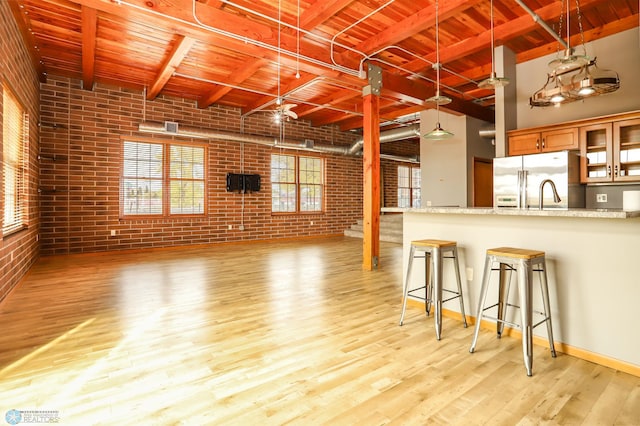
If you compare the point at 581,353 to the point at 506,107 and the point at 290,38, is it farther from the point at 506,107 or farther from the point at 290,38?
the point at 290,38

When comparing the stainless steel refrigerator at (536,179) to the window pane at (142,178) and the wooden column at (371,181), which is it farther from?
the window pane at (142,178)

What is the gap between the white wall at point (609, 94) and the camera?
14.9 ft

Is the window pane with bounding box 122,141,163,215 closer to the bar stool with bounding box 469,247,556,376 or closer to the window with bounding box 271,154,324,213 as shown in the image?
the window with bounding box 271,154,324,213

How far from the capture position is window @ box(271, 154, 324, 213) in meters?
9.03

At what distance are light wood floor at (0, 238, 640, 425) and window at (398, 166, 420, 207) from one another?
29.3ft

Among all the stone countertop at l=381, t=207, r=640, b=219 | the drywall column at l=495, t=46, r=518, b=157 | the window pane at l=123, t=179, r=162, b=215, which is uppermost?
the drywall column at l=495, t=46, r=518, b=157

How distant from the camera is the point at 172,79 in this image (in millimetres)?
6465

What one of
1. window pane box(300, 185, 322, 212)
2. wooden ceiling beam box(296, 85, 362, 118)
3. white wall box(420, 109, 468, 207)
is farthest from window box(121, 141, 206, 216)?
white wall box(420, 109, 468, 207)

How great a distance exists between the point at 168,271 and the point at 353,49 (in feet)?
13.7

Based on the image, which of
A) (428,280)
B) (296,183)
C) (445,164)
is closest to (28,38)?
(296,183)

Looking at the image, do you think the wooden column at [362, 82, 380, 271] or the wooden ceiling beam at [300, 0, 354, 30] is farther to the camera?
the wooden column at [362, 82, 380, 271]

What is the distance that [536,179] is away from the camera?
507cm

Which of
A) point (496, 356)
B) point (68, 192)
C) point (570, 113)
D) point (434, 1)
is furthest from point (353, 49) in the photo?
point (68, 192)

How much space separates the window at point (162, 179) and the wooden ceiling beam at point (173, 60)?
4.07 feet
